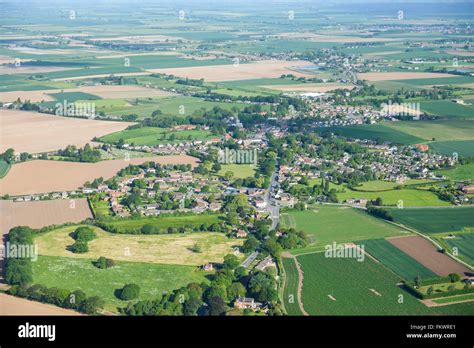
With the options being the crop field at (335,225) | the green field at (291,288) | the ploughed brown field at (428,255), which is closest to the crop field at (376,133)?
the crop field at (335,225)

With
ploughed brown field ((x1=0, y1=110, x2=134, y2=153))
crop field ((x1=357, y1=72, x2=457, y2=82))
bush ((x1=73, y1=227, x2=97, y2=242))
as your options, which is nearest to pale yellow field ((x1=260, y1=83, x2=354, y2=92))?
crop field ((x1=357, y1=72, x2=457, y2=82))

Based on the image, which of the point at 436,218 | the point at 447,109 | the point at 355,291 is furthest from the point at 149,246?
the point at 447,109

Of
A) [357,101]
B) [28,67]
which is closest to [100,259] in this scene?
[357,101]

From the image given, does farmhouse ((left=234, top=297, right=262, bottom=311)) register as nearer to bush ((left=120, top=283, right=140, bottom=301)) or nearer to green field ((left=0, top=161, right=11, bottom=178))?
Answer: bush ((left=120, top=283, right=140, bottom=301))

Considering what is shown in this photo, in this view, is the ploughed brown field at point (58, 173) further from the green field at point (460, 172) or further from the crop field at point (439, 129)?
the crop field at point (439, 129)

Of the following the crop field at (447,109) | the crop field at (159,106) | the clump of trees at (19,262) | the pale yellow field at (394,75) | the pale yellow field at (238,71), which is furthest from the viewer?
the pale yellow field at (238,71)
